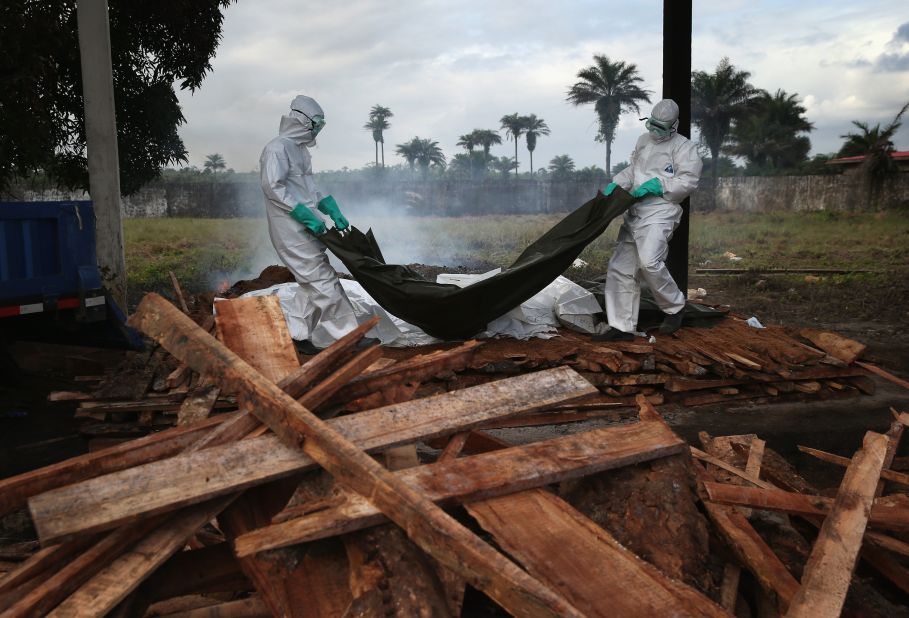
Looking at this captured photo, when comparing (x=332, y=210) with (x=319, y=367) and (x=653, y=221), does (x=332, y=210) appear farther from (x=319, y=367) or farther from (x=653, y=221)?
(x=319, y=367)

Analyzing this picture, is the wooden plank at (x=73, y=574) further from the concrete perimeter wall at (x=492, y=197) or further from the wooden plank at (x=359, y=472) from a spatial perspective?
the concrete perimeter wall at (x=492, y=197)

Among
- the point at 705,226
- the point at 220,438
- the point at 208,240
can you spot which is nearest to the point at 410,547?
the point at 220,438

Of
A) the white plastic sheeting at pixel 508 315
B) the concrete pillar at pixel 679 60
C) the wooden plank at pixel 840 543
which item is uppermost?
the concrete pillar at pixel 679 60

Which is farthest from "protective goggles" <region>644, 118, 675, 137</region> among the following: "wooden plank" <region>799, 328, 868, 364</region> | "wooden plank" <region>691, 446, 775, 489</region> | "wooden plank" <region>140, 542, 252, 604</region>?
"wooden plank" <region>140, 542, 252, 604</region>

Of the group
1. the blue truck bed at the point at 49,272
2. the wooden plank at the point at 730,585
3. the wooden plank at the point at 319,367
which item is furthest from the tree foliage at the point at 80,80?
the wooden plank at the point at 730,585

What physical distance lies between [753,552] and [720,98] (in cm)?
4808

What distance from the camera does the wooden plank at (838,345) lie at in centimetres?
603

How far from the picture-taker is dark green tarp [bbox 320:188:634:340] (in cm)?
588

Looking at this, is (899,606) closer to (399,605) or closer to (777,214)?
(399,605)

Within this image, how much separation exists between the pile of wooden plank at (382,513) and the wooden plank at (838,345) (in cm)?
331

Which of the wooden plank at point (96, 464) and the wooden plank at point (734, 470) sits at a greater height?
the wooden plank at point (96, 464)

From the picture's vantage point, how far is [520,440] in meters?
5.30

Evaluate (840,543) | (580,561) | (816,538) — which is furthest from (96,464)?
(816,538)

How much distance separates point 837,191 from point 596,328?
26392mm
